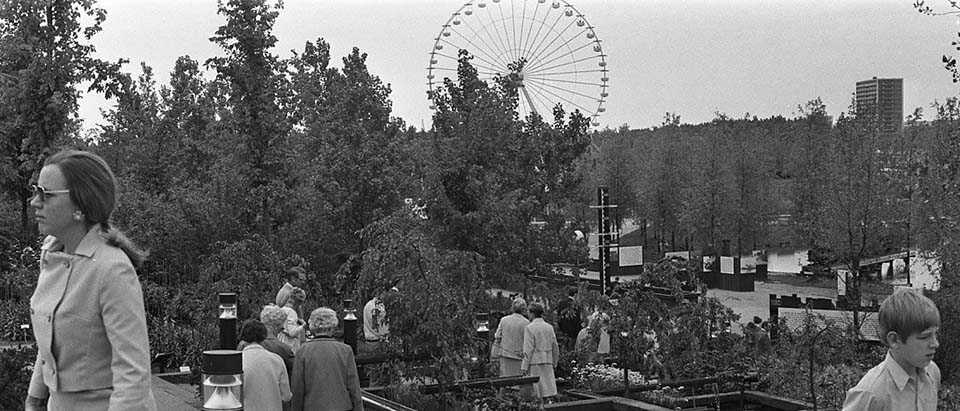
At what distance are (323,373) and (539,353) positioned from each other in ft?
20.5

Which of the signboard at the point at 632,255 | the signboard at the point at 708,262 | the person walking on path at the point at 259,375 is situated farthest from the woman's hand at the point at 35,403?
the signboard at the point at 708,262

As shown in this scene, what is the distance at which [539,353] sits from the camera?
49.5 feet

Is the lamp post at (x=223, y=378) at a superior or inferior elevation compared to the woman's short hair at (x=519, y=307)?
superior

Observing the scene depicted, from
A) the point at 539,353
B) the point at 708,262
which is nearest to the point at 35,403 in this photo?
the point at 539,353

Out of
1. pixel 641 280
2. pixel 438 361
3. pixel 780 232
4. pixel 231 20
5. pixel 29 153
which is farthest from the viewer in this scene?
pixel 780 232

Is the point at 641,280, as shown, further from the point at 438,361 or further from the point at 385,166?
the point at 385,166

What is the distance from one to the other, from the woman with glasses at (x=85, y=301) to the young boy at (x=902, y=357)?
2.80 meters

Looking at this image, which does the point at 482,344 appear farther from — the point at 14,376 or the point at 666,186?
the point at 666,186

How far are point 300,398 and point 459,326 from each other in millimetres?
4335

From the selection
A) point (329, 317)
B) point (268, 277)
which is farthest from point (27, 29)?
point (329, 317)

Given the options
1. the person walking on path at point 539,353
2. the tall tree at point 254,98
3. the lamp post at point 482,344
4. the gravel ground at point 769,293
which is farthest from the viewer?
the gravel ground at point 769,293

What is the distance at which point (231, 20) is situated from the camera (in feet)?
85.5

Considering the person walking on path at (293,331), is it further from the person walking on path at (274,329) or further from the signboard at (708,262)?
the signboard at (708,262)

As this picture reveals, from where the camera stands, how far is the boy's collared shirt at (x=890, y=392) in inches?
180
